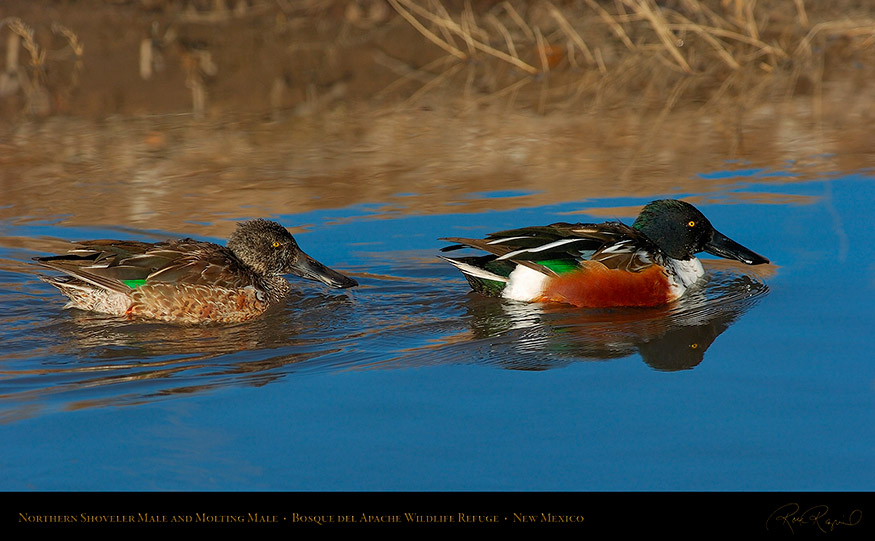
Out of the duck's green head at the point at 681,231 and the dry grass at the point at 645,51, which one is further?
the dry grass at the point at 645,51

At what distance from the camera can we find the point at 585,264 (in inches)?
280

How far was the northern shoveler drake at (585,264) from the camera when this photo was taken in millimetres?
7094

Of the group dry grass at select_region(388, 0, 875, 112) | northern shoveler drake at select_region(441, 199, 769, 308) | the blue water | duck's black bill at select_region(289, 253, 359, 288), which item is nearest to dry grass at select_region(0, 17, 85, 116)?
dry grass at select_region(388, 0, 875, 112)

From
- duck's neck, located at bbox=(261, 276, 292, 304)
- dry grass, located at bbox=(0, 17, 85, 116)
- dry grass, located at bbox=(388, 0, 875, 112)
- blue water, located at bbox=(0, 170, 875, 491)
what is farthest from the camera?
dry grass, located at bbox=(0, 17, 85, 116)

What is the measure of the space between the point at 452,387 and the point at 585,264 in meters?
1.92

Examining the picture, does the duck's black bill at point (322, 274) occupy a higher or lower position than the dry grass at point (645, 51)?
lower

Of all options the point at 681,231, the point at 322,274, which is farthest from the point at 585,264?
the point at 322,274

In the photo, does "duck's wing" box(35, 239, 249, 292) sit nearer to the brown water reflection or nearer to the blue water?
the blue water

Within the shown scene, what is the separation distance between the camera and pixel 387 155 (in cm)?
1060

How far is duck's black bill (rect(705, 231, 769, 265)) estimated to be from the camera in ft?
23.9

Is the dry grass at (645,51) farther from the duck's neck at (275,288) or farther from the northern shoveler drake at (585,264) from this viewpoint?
the duck's neck at (275,288)

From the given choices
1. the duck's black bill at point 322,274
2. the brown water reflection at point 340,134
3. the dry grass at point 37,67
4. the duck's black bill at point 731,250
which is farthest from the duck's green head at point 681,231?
the dry grass at point 37,67

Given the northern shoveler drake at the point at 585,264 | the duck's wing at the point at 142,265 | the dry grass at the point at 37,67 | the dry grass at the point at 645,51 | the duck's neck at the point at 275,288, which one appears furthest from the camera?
the dry grass at the point at 37,67

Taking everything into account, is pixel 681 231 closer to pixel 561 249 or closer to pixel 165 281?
pixel 561 249
